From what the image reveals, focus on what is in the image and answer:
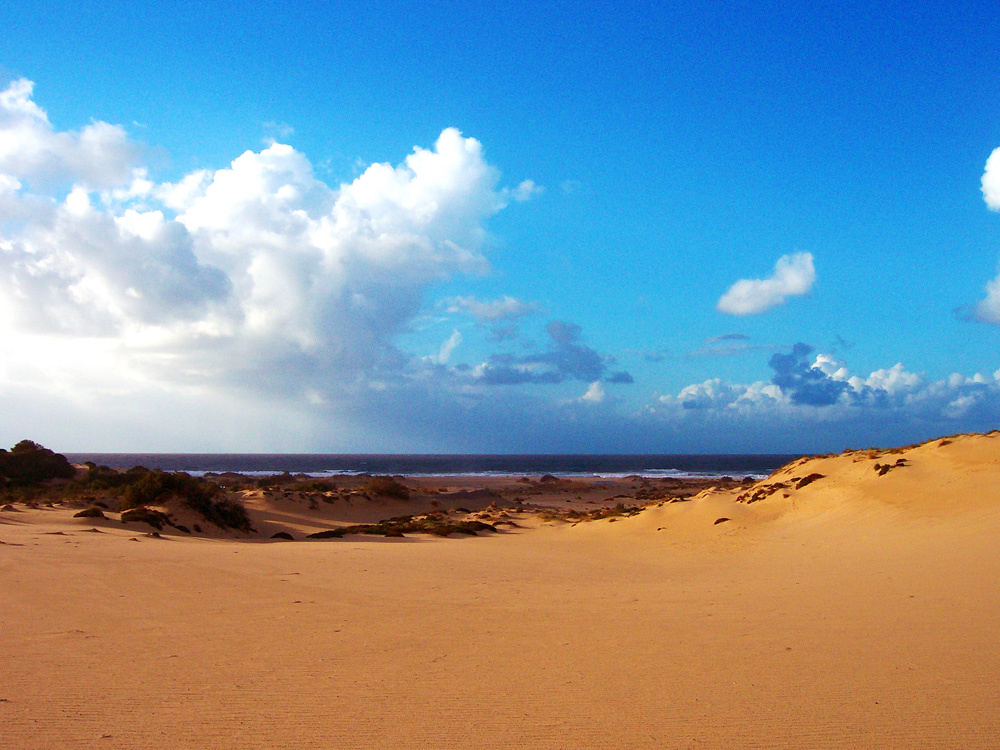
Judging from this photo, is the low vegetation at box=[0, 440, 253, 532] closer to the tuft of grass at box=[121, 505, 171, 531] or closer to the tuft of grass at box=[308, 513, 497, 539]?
the tuft of grass at box=[121, 505, 171, 531]

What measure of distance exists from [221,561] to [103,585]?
260 centimetres

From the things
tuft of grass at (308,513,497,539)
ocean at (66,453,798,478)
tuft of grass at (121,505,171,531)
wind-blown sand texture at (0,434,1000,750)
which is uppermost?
wind-blown sand texture at (0,434,1000,750)

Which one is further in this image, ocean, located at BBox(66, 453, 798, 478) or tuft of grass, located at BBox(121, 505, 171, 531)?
ocean, located at BBox(66, 453, 798, 478)

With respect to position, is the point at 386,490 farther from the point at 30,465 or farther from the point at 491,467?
the point at 491,467

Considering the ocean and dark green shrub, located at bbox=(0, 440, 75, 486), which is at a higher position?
dark green shrub, located at bbox=(0, 440, 75, 486)

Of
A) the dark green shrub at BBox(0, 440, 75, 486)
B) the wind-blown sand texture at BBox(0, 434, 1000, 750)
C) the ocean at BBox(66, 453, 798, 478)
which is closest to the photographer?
the wind-blown sand texture at BBox(0, 434, 1000, 750)

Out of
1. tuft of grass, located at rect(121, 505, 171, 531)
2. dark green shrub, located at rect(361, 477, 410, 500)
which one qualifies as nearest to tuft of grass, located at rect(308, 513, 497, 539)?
tuft of grass, located at rect(121, 505, 171, 531)

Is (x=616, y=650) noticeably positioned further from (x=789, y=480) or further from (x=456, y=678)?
(x=789, y=480)

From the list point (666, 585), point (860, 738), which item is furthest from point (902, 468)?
point (860, 738)

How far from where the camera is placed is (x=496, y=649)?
5109 mm

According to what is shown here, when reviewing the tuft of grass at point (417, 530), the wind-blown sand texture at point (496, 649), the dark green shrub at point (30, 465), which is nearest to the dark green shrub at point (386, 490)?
the tuft of grass at point (417, 530)

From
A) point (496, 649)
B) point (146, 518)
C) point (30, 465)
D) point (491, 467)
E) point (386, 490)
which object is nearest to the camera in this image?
point (496, 649)

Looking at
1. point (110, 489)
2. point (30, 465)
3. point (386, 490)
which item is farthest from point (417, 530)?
point (30, 465)

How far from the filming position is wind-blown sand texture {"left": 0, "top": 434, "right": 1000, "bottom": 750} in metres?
3.51
